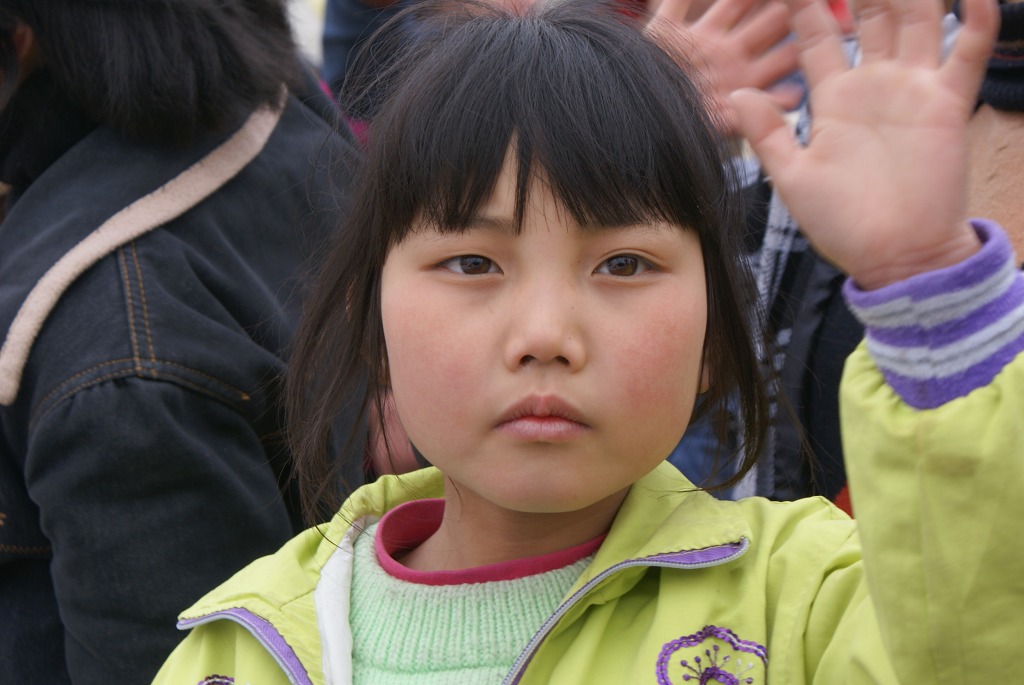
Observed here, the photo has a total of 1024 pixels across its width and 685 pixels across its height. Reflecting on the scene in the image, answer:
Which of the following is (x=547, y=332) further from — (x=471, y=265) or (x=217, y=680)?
(x=217, y=680)

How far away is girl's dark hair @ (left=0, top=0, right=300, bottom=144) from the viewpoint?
2.04 metres

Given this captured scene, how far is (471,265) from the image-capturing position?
1418 mm

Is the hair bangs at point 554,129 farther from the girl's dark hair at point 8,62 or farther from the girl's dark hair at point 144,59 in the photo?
the girl's dark hair at point 8,62

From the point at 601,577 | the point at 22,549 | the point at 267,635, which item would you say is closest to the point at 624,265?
the point at 601,577

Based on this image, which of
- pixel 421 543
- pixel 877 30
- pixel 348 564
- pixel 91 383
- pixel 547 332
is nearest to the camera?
pixel 877 30

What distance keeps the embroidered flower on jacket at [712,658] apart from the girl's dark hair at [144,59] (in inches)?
49.7

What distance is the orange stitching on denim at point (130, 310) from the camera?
191 centimetres

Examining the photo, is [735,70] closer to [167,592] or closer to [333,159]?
[333,159]

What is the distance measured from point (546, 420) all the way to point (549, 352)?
79 millimetres

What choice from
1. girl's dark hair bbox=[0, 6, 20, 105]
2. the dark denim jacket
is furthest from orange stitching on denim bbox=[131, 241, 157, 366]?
girl's dark hair bbox=[0, 6, 20, 105]

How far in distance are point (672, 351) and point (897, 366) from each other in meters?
0.34

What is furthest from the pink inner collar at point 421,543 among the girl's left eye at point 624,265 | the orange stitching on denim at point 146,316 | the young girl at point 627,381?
the orange stitching on denim at point 146,316

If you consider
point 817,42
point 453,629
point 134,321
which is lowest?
point 453,629

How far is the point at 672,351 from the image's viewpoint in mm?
1376
